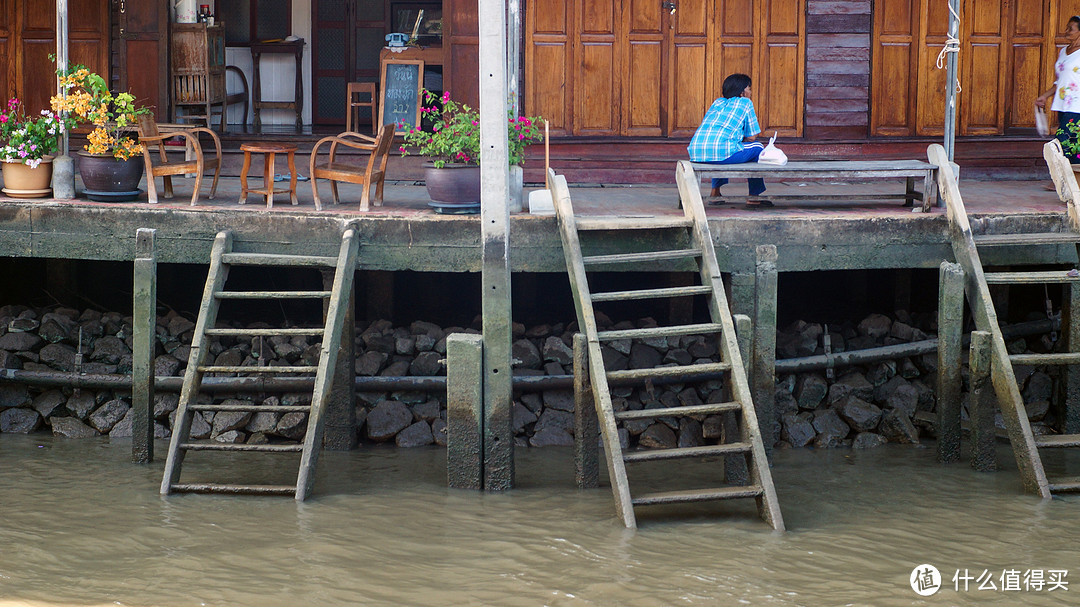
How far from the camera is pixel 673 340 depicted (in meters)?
9.17

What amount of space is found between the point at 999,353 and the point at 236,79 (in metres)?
8.83

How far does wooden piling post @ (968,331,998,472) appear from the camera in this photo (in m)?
7.24

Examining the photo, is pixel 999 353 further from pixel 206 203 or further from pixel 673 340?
pixel 206 203

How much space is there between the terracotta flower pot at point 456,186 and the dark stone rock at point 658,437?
2075 mm

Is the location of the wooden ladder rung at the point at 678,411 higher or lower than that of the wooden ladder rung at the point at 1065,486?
higher

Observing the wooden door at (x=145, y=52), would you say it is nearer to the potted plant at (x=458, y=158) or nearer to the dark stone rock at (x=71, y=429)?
the dark stone rock at (x=71, y=429)

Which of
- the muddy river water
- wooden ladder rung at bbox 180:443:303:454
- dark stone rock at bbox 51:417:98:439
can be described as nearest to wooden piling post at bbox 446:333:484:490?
the muddy river water

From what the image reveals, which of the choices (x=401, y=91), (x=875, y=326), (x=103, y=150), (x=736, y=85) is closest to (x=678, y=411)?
(x=736, y=85)

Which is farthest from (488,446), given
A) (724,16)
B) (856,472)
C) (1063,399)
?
(724,16)

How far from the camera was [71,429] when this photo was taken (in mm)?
8453

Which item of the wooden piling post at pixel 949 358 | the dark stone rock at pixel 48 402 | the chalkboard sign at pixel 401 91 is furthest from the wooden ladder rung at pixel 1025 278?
the dark stone rock at pixel 48 402

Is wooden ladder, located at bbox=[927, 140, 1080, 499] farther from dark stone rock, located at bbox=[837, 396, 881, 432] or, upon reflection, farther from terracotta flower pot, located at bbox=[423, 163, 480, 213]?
terracotta flower pot, located at bbox=[423, 163, 480, 213]

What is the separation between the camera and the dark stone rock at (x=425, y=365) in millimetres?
8841

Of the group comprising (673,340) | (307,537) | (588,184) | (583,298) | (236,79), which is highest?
(236,79)
